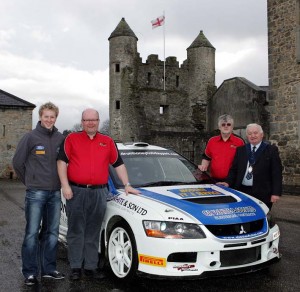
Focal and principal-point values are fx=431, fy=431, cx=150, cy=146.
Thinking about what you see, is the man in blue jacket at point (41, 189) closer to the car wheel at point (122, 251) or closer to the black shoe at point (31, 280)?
the black shoe at point (31, 280)

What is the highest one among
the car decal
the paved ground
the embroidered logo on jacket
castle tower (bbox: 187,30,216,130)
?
castle tower (bbox: 187,30,216,130)

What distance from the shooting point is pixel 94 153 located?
197 inches

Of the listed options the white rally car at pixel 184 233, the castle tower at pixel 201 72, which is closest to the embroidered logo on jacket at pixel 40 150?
the white rally car at pixel 184 233

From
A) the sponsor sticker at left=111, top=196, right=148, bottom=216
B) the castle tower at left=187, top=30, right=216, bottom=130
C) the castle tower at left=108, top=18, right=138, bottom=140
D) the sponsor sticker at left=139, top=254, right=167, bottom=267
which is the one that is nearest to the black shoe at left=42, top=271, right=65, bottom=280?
the sponsor sticker at left=111, top=196, right=148, bottom=216

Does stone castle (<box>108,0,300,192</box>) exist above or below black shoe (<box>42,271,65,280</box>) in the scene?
above

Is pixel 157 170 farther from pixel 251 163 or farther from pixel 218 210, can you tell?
pixel 218 210

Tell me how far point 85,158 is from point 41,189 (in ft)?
2.01

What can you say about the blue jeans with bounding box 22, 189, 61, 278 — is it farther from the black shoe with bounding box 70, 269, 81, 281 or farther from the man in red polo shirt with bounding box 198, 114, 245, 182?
the man in red polo shirt with bounding box 198, 114, 245, 182

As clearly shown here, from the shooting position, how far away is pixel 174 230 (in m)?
4.31

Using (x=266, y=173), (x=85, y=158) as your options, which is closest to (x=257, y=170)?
(x=266, y=173)

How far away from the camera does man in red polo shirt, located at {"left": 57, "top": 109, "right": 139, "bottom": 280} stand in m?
4.94

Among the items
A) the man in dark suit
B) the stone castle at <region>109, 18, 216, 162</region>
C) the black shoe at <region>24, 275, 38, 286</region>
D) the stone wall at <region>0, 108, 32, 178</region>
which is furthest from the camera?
the stone castle at <region>109, 18, 216, 162</region>

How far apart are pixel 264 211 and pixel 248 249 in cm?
61

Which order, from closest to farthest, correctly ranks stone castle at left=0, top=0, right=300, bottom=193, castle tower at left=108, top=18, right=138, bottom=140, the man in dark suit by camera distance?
the man in dark suit, stone castle at left=0, top=0, right=300, bottom=193, castle tower at left=108, top=18, right=138, bottom=140
